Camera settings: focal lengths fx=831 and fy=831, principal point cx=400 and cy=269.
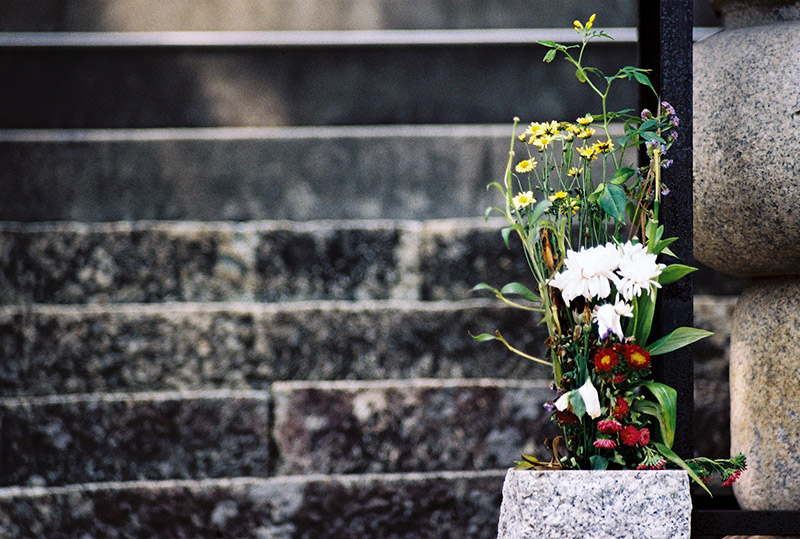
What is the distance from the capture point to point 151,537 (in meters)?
3.21

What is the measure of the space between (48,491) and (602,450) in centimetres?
219

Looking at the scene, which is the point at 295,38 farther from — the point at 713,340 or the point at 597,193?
the point at 713,340

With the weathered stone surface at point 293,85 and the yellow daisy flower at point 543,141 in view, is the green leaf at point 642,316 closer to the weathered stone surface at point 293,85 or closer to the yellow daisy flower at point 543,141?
the yellow daisy flower at point 543,141

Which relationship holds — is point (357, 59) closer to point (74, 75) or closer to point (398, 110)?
point (398, 110)

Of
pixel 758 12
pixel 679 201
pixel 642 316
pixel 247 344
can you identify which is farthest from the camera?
pixel 247 344

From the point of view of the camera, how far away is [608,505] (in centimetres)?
204

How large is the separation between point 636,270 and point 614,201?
196 mm

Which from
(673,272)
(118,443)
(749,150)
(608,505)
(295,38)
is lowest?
(118,443)

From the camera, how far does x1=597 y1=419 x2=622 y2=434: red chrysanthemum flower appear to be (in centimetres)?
213

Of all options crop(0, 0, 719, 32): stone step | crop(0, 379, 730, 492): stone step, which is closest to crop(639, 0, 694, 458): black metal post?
crop(0, 379, 730, 492): stone step

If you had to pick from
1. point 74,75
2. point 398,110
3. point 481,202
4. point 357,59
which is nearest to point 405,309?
point 481,202

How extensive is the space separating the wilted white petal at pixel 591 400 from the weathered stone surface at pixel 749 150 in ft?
2.48

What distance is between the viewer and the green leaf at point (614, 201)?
2182 millimetres

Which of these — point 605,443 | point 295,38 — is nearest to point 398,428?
point 605,443
